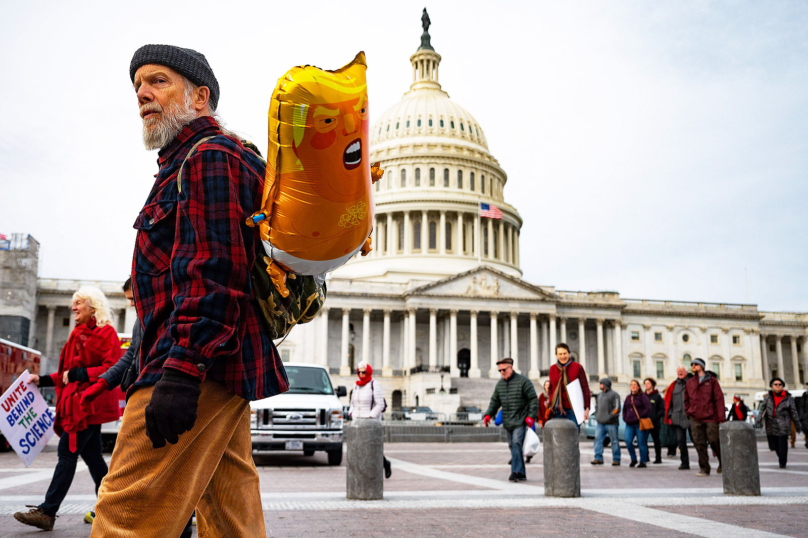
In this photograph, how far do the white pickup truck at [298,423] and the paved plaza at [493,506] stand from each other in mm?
987

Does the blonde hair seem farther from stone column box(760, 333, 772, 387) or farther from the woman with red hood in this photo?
stone column box(760, 333, 772, 387)

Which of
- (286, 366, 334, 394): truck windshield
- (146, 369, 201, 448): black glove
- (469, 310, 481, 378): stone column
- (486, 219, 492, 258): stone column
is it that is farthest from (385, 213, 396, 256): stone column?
(146, 369, 201, 448): black glove

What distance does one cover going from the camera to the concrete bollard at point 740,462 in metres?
10.8

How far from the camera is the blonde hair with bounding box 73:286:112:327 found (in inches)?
284

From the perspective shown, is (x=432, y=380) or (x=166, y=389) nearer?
(x=166, y=389)

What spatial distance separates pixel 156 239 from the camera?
3.30m

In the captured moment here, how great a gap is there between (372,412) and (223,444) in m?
11.0

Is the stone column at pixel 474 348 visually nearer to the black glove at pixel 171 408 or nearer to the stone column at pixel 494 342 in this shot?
the stone column at pixel 494 342

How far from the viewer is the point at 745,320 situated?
8031 centimetres

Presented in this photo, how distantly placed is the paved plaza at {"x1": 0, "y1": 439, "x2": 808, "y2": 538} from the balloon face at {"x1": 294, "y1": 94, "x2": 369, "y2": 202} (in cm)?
483

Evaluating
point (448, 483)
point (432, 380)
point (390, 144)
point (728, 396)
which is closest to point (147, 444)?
point (448, 483)

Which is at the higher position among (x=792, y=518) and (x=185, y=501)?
(x=185, y=501)

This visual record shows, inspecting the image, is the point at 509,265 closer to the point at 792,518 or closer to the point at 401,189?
the point at 401,189

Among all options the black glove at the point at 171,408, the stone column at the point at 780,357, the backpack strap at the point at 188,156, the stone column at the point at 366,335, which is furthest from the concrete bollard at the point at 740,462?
the stone column at the point at 780,357
